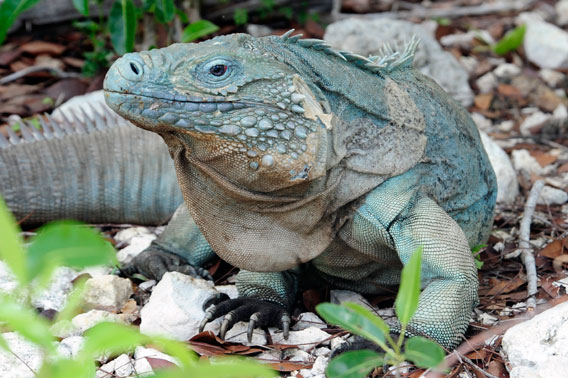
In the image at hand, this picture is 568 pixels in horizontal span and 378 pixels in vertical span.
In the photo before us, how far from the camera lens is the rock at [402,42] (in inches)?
301

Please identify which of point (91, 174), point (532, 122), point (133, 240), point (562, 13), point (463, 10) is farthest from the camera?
point (463, 10)

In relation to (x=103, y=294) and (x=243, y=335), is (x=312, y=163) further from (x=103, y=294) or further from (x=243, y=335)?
(x=103, y=294)

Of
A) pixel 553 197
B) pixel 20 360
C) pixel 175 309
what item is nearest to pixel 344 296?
pixel 175 309

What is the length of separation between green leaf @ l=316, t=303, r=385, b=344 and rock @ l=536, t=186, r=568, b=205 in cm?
355

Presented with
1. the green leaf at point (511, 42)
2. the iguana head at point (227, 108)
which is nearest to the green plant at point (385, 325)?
the iguana head at point (227, 108)

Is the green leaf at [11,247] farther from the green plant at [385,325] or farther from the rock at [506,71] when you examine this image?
the rock at [506,71]

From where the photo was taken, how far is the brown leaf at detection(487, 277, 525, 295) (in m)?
4.28

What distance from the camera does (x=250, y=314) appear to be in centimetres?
389

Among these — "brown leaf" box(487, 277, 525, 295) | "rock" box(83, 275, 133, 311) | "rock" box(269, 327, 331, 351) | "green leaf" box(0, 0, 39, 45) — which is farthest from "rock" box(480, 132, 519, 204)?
"green leaf" box(0, 0, 39, 45)

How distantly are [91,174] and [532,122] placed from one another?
4184mm

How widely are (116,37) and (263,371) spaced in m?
5.27

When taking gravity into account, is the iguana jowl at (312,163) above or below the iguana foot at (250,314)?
above

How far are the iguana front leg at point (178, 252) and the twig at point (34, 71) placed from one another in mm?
3497

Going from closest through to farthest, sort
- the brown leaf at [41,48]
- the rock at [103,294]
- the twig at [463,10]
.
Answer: the rock at [103,294] → the brown leaf at [41,48] → the twig at [463,10]
